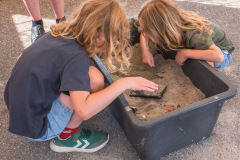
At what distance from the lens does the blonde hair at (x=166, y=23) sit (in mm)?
1131

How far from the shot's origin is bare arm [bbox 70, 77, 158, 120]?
85cm

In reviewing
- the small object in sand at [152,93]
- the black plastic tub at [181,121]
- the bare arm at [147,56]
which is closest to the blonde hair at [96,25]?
the black plastic tub at [181,121]

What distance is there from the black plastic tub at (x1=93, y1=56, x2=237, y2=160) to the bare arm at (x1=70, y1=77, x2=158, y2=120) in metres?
0.07

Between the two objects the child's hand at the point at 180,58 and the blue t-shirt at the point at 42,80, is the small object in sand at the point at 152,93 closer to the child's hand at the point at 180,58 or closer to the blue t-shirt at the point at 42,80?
the child's hand at the point at 180,58

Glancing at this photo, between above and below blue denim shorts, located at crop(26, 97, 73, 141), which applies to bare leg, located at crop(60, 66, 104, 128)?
above

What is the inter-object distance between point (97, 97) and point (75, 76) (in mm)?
114

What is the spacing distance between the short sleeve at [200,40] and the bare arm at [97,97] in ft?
1.16

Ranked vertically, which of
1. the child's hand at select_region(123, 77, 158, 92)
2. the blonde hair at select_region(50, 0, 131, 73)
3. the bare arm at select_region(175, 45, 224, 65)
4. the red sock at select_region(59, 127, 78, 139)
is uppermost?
the blonde hair at select_region(50, 0, 131, 73)

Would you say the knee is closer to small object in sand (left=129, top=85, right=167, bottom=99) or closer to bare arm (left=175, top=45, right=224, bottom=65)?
small object in sand (left=129, top=85, right=167, bottom=99)

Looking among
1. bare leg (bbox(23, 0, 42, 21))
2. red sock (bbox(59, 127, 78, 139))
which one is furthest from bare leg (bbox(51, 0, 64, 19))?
red sock (bbox(59, 127, 78, 139))

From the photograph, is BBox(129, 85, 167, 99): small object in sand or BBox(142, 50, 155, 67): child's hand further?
BBox(142, 50, 155, 67): child's hand

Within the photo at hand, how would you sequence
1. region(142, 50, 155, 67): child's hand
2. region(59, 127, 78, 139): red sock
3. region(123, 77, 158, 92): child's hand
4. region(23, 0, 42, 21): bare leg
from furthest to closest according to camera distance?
region(23, 0, 42, 21): bare leg
region(142, 50, 155, 67): child's hand
region(59, 127, 78, 139): red sock
region(123, 77, 158, 92): child's hand

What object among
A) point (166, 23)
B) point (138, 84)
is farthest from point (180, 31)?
point (138, 84)

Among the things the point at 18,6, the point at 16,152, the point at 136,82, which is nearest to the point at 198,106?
the point at 136,82
